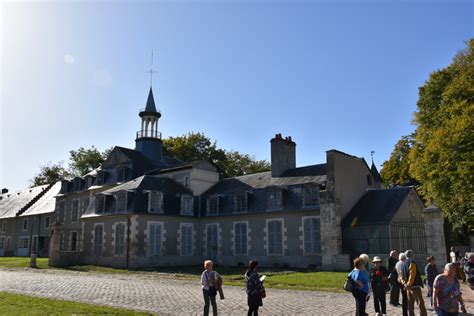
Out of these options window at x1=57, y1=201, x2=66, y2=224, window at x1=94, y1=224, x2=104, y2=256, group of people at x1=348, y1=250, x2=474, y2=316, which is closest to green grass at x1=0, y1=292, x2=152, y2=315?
group of people at x1=348, y1=250, x2=474, y2=316

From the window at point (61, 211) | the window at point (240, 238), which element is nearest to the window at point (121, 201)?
the window at point (240, 238)

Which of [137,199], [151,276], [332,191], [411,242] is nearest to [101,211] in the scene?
[137,199]

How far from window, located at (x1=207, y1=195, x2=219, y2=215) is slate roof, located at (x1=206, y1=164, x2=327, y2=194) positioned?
106 centimetres

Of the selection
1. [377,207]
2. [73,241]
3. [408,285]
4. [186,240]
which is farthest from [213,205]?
[408,285]

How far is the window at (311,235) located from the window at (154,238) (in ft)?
29.4

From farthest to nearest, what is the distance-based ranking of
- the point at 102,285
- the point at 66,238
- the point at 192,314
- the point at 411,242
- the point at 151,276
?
the point at 66,238 → the point at 411,242 → the point at 151,276 → the point at 102,285 → the point at 192,314

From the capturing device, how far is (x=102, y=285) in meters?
16.5

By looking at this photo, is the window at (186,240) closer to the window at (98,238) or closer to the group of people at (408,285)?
the window at (98,238)

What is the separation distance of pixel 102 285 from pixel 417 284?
11.7 m

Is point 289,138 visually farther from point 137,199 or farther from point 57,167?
point 57,167

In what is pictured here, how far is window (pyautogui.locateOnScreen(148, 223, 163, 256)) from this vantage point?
86.9ft

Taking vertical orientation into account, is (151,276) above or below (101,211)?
below

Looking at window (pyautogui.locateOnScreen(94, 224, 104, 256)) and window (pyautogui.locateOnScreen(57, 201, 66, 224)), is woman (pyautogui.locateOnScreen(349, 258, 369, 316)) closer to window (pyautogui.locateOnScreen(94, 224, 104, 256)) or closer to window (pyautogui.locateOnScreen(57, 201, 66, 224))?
window (pyautogui.locateOnScreen(94, 224, 104, 256))

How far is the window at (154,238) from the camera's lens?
26500 millimetres
